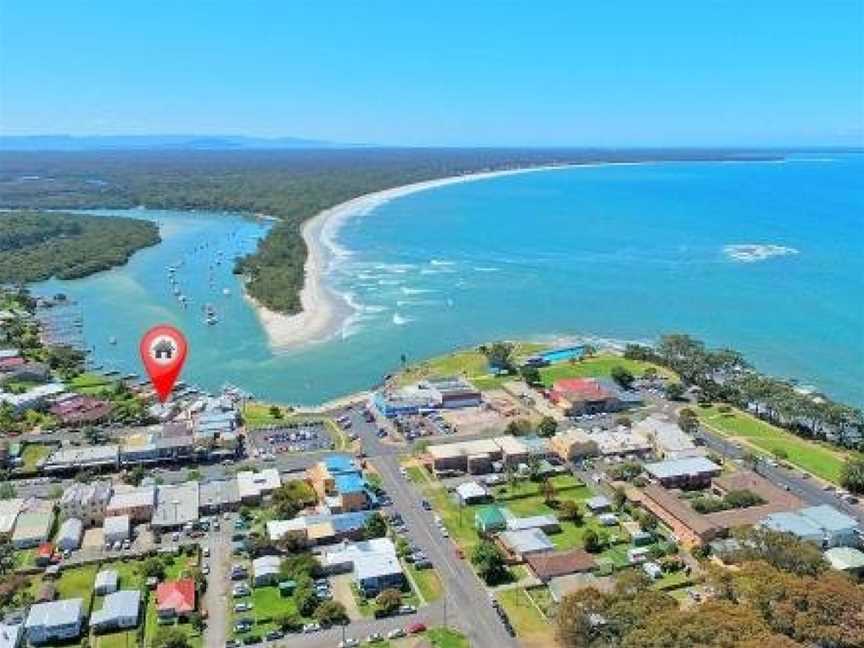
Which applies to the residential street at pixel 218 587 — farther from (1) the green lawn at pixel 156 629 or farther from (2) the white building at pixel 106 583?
(2) the white building at pixel 106 583

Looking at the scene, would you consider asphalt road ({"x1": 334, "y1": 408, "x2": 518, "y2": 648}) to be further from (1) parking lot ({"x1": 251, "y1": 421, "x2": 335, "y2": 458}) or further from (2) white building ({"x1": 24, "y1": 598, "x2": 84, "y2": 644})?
(2) white building ({"x1": 24, "y1": 598, "x2": 84, "y2": 644})

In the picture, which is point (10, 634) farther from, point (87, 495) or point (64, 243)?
point (64, 243)

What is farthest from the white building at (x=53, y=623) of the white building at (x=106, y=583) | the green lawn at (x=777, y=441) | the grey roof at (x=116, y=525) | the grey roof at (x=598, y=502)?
the green lawn at (x=777, y=441)

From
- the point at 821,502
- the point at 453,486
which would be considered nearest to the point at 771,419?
the point at 821,502

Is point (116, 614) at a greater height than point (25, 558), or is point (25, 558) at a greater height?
point (116, 614)

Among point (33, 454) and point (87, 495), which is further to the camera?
point (33, 454)

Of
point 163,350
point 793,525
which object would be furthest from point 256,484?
point 793,525
